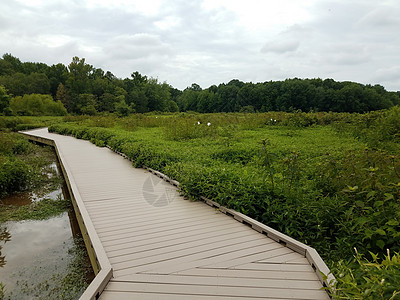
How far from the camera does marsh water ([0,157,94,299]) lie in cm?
325

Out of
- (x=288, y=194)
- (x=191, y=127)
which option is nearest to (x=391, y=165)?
(x=288, y=194)

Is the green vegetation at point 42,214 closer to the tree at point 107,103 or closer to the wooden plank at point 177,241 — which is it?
the wooden plank at point 177,241

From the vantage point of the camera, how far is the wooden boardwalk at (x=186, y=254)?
229 centimetres

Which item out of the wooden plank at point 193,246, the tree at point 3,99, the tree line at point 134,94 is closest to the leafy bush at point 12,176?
the wooden plank at point 193,246

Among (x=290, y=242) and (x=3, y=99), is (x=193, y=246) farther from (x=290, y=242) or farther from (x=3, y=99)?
(x=3, y=99)

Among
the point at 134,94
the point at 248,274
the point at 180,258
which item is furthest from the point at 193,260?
the point at 134,94

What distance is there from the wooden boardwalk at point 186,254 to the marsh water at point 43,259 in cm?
54

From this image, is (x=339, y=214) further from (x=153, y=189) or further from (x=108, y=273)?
(x=153, y=189)

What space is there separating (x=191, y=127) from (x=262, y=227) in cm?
923

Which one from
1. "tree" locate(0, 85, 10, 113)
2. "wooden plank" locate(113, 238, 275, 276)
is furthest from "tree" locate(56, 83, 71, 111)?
"wooden plank" locate(113, 238, 275, 276)

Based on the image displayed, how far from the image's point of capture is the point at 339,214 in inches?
139

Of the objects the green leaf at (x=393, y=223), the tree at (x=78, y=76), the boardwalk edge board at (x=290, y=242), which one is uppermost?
the tree at (x=78, y=76)

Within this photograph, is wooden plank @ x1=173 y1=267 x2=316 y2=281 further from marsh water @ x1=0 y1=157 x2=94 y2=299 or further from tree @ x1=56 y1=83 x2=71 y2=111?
tree @ x1=56 y1=83 x2=71 y2=111

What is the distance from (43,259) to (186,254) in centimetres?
245
